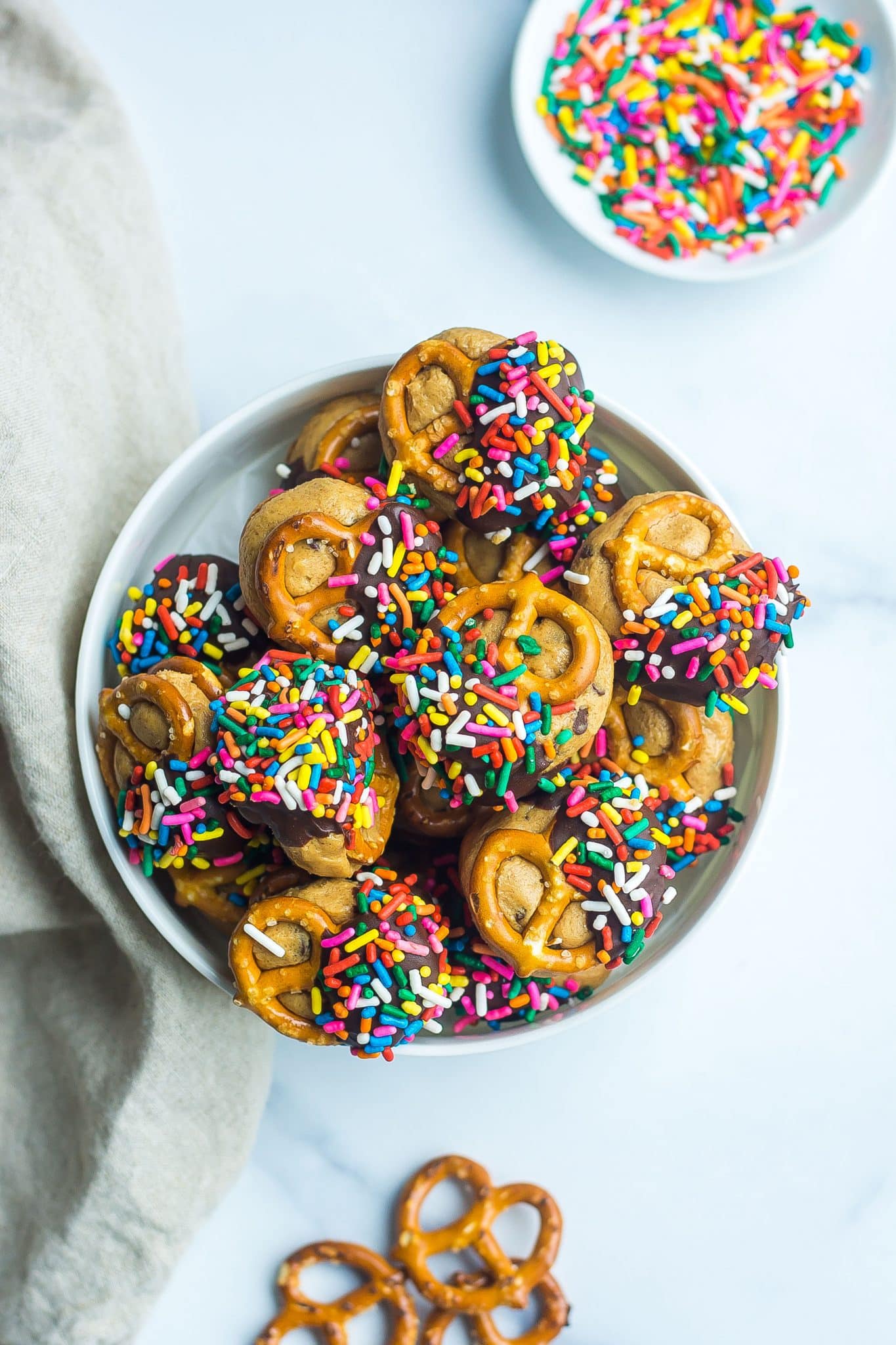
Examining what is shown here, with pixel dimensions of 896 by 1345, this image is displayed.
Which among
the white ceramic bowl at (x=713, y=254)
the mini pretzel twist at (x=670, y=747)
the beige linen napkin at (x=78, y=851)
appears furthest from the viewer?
the white ceramic bowl at (x=713, y=254)

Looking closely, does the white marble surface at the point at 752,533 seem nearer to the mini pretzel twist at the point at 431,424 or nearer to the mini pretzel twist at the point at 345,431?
the mini pretzel twist at the point at 345,431

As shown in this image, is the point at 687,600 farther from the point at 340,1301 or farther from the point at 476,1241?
the point at 340,1301

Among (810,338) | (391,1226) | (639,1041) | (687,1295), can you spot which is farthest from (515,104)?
(687,1295)

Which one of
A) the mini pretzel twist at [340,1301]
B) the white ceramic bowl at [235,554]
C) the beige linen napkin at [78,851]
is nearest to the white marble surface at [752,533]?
the mini pretzel twist at [340,1301]

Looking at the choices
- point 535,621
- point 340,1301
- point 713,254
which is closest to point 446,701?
point 535,621

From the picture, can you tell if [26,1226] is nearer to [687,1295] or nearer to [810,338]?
[687,1295]

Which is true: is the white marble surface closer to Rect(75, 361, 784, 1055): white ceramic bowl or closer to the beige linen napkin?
the beige linen napkin
